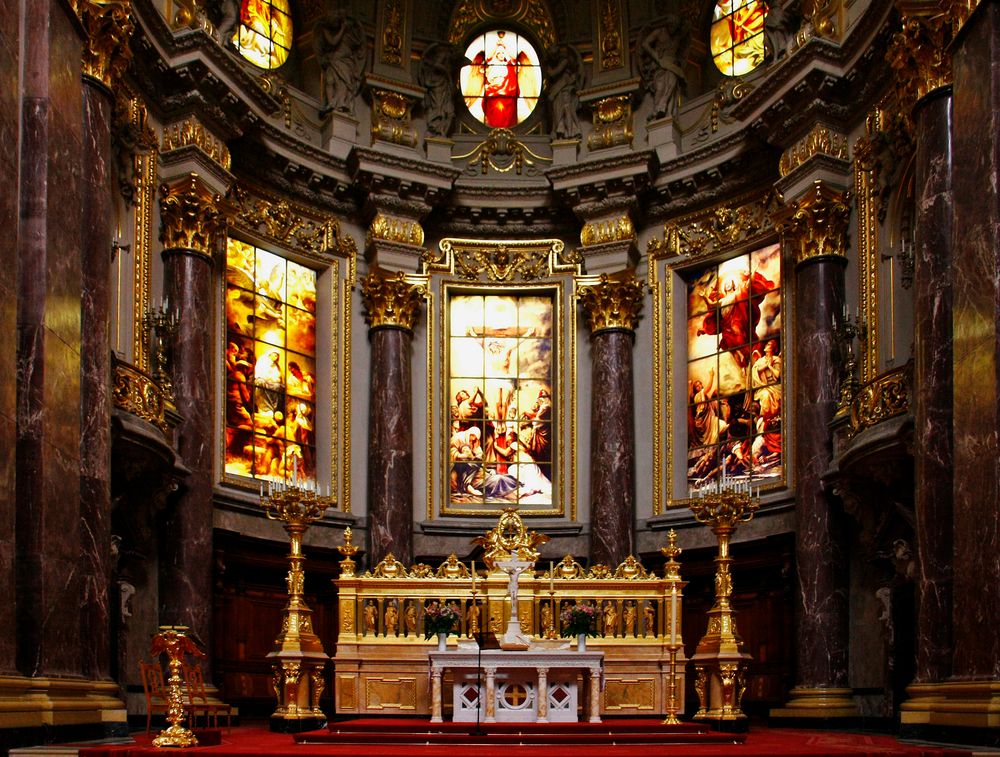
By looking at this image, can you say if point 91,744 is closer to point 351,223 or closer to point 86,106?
point 86,106

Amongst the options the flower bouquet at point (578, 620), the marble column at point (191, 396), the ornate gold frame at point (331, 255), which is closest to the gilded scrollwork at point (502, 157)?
the ornate gold frame at point (331, 255)

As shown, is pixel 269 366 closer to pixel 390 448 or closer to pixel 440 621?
pixel 390 448

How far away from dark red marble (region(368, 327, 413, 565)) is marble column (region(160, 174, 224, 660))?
3979mm

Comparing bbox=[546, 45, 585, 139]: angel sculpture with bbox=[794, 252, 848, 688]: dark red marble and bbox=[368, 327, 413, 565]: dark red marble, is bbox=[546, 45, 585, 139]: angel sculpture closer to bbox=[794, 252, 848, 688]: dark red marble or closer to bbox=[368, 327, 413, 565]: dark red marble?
bbox=[368, 327, 413, 565]: dark red marble

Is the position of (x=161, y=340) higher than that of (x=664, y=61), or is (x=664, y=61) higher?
(x=664, y=61)

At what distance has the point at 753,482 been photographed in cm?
2380

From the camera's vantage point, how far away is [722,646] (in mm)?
17766

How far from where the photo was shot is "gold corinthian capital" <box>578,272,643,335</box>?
25719 millimetres

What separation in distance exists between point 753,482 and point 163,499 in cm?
1017

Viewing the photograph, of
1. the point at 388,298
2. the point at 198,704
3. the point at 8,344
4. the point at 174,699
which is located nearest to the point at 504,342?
the point at 388,298

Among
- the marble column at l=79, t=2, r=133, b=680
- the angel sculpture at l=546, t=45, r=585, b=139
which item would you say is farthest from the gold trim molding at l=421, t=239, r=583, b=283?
the marble column at l=79, t=2, r=133, b=680

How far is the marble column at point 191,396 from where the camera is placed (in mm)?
20297

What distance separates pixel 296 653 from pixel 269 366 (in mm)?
8196

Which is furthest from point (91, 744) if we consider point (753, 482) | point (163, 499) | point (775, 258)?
point (775, 258)
